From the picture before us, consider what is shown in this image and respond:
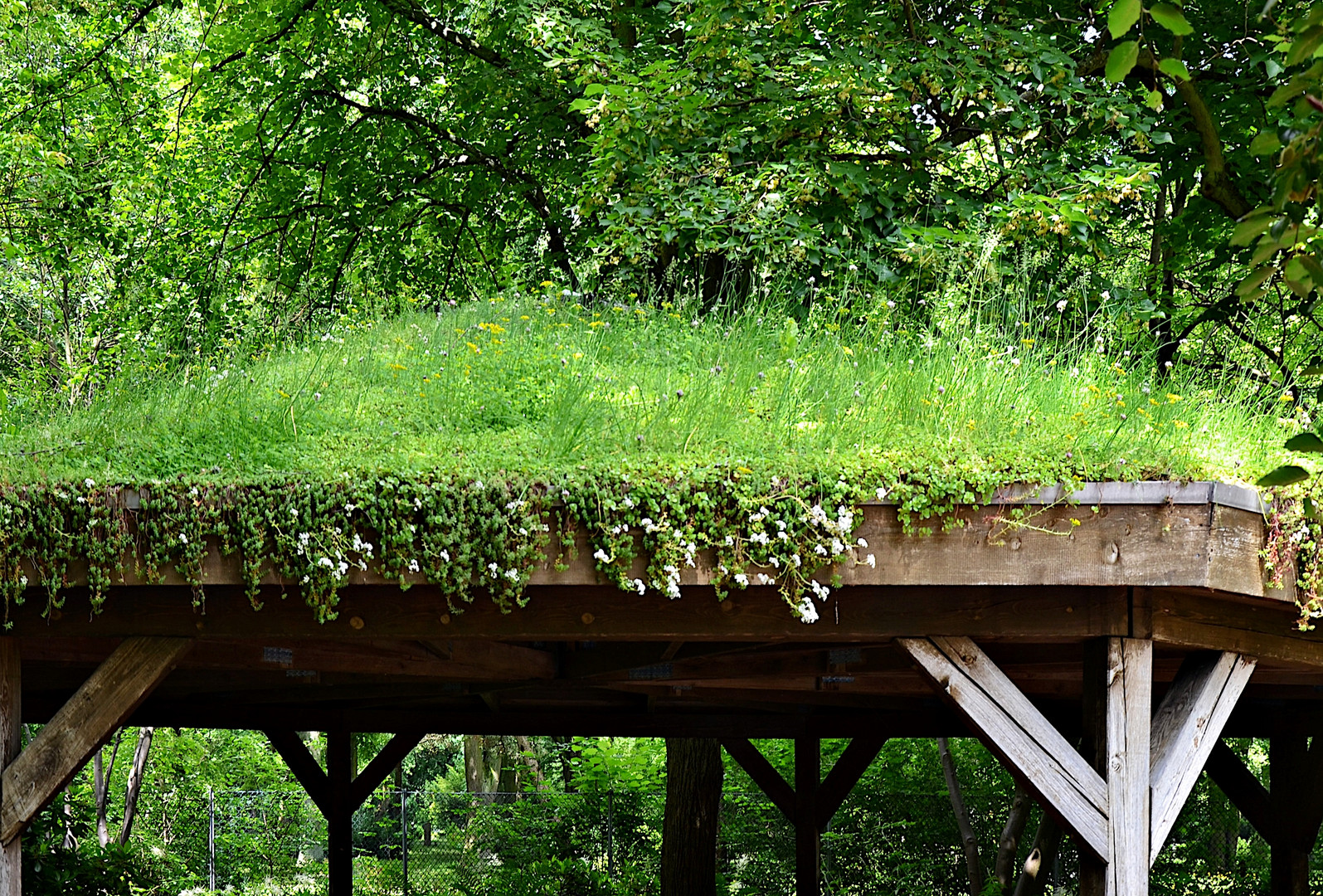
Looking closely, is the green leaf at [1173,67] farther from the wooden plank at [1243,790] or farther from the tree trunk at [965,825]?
the tree trunk at [965,825]

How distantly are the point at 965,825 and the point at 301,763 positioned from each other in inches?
264

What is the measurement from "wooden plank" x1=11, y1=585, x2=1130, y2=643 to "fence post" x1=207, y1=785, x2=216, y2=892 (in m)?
12.0

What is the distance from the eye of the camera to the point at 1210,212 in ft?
23.6

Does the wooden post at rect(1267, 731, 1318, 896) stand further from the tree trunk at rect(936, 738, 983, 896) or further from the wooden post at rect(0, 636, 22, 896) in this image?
the wooden post at rect(0, 636, 22, 896)

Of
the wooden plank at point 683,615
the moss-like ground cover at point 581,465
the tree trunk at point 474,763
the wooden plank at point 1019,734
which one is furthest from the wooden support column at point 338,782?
the tree trunk at point 474,763

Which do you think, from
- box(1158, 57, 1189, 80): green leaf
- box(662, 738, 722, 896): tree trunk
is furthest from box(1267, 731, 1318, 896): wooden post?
box(1158, 57, 1189, 80): green leaf

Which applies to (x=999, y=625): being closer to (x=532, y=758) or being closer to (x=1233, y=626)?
(x=1233, y=626)

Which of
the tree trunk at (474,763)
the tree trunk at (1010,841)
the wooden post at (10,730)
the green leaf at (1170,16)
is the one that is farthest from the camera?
the tree trunk at (474,763)

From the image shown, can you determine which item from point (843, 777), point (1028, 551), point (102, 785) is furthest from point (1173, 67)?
point (102, 785)

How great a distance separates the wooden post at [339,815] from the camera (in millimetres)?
8461

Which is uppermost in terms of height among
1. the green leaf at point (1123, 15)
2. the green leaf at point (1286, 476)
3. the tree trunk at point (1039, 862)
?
the green leaf at point (1123, 15)

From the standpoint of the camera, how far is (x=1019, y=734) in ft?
11.5

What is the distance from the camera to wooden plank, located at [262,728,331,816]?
27.3ft

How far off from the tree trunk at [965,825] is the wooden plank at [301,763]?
6.20 metres
